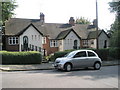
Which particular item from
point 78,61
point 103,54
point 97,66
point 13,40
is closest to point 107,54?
point 103,54

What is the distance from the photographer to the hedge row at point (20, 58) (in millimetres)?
22406

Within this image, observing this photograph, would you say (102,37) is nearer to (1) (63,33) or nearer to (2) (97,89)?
(1) (63,33)

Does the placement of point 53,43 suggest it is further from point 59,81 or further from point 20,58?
point 59,81

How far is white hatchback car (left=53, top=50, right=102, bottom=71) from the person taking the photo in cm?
1603

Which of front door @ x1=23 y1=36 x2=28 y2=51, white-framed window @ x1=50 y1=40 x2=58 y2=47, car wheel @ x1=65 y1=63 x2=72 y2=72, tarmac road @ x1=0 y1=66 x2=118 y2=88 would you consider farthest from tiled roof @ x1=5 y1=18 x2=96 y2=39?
tarmac road @ x1=0 y1=66 x2=118 y2=88

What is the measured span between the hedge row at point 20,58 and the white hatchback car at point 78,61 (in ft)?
21.7

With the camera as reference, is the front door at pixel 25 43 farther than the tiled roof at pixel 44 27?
No

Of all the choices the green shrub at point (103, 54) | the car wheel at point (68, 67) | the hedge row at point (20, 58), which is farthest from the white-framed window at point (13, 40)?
the car wheel at point (68, 67)

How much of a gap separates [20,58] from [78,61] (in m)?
8.55

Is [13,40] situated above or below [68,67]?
above

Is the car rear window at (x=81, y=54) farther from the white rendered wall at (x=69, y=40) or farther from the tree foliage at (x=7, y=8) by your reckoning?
the white rendered wall at (x=69, y=40)

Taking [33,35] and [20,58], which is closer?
[20,58]

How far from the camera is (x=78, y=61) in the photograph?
53.8ft

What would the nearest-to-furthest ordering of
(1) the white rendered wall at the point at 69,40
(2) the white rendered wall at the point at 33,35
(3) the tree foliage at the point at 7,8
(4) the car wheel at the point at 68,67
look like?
(4) the car wheel at the point at 68,67
(3) the tree foliage at the point at 7,8
(2) the white rendered wall at the point at 33,35
(1) the white rendered wall at the point at 69,40
